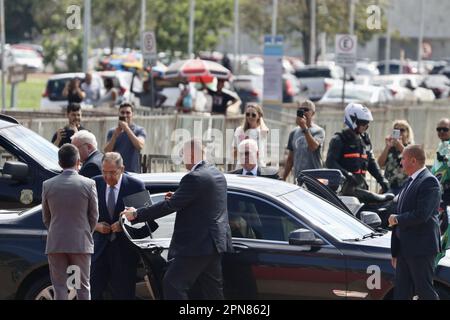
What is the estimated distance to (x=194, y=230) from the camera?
31.3 ft

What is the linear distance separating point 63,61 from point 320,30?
13.8 meters

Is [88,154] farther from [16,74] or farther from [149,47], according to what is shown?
[16,74]

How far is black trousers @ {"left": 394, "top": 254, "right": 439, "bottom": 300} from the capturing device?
955 centimetres

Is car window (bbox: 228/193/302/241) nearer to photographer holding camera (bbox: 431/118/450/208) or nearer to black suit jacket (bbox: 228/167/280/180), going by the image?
black suit jacket (bbox: 228/167/280/180)

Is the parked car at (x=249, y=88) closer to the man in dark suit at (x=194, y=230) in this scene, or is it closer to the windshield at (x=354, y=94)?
the windshield at (x=354, y=94)

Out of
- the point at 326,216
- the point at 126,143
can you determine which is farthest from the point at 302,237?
the point at 126,143

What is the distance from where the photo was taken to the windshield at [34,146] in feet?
42.6

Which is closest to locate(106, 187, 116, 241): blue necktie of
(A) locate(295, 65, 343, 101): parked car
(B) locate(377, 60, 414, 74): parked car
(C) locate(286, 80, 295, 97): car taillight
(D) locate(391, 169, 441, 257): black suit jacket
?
(D) locate(391, 169, 441, 257): black suit jacket

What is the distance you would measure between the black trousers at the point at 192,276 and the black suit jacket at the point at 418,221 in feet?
4.52

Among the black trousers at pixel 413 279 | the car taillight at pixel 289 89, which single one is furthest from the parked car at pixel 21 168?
the car taillight at pixel 289 89

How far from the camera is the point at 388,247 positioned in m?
9.99

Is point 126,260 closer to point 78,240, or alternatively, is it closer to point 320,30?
point 78,240

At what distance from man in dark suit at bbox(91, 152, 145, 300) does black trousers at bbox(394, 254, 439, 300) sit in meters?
2.07
